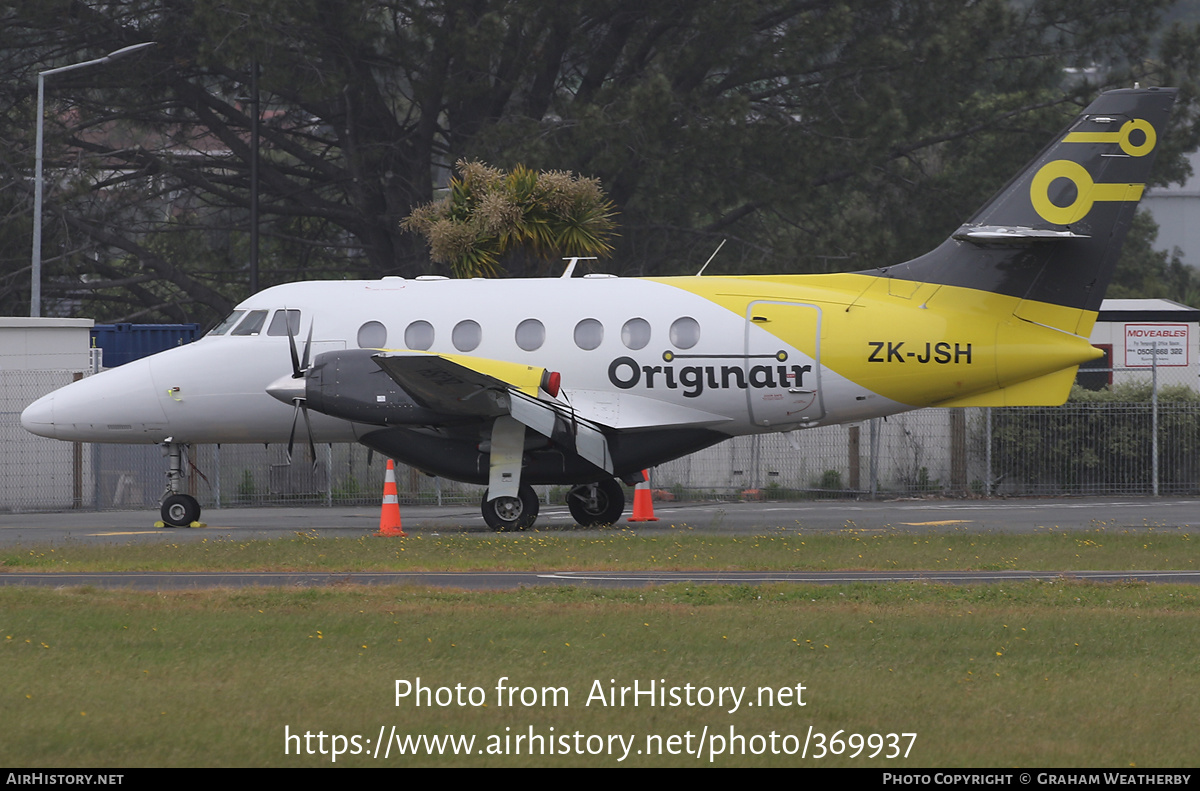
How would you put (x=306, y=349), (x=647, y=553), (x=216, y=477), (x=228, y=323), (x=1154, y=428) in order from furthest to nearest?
(x=1154, y=428) < (x=216, y=477) < (x=228, y=323) < (x=306, y=349) < (x=647, y=553)

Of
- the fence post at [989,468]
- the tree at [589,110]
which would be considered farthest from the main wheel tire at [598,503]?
the tree at [589,110]

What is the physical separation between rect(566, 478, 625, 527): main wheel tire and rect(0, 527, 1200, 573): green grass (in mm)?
2213

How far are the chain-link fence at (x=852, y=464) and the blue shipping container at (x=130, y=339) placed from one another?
578 cm

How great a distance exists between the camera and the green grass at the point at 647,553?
15.1 m

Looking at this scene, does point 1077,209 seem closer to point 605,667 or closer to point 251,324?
point 251,324

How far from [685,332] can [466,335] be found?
10.3ft

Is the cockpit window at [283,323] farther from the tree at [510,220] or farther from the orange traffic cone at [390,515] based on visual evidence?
the tree at [510,220]

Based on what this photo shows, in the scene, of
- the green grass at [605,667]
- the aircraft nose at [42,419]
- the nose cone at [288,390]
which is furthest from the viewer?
the aircraft nose at [42,419]

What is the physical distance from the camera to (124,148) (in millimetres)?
40312

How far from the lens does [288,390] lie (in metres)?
19.2

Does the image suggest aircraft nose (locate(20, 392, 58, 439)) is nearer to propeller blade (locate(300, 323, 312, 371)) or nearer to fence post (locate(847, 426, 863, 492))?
propeller blade (locate(300, 323, 312, 371))

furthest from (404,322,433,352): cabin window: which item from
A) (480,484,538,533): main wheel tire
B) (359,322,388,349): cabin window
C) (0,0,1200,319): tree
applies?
(0,0,1200,319): tree

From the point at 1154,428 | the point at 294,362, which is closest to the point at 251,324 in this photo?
the point at 294,362

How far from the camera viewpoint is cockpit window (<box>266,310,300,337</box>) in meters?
20.4
